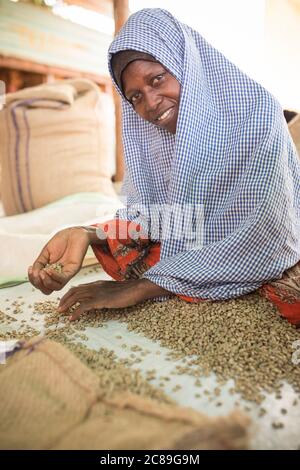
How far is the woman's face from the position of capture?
1445 mm

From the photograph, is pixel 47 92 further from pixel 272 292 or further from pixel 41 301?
pixel 272 292

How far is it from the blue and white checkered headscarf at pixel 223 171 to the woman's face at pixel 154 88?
44 mm

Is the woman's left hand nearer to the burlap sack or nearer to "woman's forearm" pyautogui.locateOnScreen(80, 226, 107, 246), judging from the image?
"woman's forearm" pyautogui.locateOnScreen(80, 226, 107, 246)

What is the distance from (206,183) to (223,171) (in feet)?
0.25

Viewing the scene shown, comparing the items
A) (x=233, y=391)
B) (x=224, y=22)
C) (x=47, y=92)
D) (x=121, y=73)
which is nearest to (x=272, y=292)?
(x=233, y=391)

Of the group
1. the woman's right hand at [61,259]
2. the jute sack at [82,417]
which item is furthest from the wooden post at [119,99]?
the jute sack at [82,417]

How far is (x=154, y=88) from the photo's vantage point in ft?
4.81

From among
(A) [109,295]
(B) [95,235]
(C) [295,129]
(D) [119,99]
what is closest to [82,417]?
(A) [109,295]

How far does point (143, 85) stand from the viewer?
1.46 m

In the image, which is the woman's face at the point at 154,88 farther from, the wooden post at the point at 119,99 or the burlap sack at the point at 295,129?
the wooden post at the point at 119,99

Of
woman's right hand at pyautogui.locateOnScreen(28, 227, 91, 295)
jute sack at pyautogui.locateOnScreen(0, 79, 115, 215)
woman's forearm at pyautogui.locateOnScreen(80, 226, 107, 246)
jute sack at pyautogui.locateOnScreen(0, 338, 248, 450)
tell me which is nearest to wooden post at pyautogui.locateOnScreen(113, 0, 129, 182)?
jute sack at pyautogui.locateOnScreen(0, 79, 115, 215)

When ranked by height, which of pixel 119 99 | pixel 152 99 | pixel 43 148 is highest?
pixel 152 99

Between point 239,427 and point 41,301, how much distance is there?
3.96 feet

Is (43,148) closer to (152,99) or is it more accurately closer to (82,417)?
(152,99)
